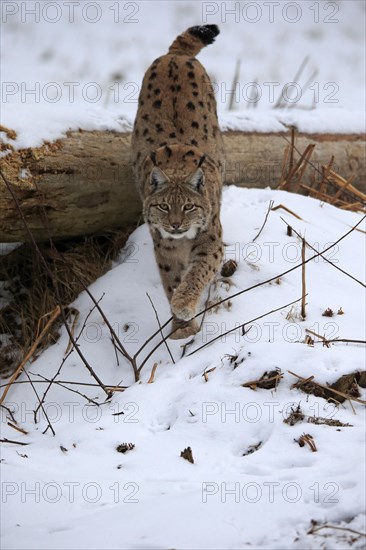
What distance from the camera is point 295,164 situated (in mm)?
6426

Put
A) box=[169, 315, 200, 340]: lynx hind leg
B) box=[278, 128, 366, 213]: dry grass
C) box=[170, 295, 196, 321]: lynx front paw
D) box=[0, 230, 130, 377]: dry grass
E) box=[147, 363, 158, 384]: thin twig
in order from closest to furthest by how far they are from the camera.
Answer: box=[147, 363, 158, 384]: thin twig, box=[170, 295, 196, 321]: lynx front paw, box=[169, 315, 200, 340]: lynx hind leg, box=[0, 230, 130, 377]: dry grass, box=[278, 128, 366, 213]: dry grass

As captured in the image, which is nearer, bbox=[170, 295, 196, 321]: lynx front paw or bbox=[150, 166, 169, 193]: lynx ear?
bbox=[170, 295, 196, 321]: lynx front paw

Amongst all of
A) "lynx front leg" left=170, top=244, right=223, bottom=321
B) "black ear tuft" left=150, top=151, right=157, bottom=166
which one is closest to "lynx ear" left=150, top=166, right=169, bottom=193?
"black ear tuft" left=150, top=151, right=157, bottom=166

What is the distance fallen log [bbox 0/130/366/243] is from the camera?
192 inches

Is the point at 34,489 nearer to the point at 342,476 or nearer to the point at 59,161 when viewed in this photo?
the point at 342,476

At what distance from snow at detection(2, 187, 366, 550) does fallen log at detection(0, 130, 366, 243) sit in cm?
34

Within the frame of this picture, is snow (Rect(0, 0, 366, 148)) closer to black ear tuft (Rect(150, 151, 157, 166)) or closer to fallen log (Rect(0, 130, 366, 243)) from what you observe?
fallen log (Rect(0, 130, 366, 243))

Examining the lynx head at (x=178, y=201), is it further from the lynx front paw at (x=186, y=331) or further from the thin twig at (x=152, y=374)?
the thin twig at (x=152, y=374)

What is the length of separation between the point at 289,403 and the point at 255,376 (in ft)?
0.86

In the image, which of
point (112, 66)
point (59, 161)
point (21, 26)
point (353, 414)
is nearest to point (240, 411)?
point (353, 414)

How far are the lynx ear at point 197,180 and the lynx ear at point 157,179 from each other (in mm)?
144

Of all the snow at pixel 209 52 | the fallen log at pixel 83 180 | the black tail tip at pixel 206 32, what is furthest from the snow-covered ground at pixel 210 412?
the snow at pixel 209 52

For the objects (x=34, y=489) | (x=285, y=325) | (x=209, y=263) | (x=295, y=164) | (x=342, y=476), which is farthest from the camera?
(x=295, y=164)

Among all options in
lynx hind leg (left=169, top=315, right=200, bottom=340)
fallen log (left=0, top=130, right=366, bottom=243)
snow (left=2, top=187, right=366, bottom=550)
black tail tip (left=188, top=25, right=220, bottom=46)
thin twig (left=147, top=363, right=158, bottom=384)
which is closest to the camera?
snow (left=2, top=187, right=366, bottom=550)
